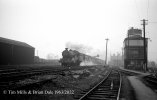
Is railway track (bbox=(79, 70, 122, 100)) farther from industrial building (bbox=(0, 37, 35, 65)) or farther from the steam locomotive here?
industrial building (bbox=(0, 37, 35, 65))

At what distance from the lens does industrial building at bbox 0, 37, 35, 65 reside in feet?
110

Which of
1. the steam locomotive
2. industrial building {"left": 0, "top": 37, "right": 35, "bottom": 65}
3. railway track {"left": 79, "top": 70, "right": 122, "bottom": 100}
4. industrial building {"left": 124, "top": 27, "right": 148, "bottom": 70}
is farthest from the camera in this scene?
industrial building {"left": 124, "top": 27, "right": 148, "bottom": 70}

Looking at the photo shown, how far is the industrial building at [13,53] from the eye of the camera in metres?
33.5

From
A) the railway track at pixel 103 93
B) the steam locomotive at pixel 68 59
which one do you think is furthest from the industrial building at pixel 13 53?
the railway track at pixel 103 93

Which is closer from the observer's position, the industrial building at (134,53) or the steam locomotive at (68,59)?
the steam locomotive at (68,59)

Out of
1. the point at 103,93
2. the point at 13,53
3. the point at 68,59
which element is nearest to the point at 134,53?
the point at 68,59

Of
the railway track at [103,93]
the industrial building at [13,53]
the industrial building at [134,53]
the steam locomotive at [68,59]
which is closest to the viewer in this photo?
the railway track at [103,93]

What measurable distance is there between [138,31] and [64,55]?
42968mm

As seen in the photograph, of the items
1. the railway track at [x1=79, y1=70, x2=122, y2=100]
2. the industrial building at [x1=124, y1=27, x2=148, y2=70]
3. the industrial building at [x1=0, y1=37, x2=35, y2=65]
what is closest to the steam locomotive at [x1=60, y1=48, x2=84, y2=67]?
the industrial building at [x1=0, y1=37, x2=35, y2=65]

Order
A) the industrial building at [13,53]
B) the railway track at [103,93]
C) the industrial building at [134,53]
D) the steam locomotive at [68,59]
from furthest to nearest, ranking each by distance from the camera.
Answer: the industrial building at [134,53], the industrial building at [13,53], the steam locomotive at [68,59], the railway track at [103,93]

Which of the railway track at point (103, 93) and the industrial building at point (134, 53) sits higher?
the industrial building at point (134, 53)

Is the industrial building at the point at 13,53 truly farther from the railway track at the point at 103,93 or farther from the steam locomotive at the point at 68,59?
the railway track at the point at 103,93

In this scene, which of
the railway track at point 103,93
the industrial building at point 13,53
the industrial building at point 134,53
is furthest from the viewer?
the industrial building at point 134,53

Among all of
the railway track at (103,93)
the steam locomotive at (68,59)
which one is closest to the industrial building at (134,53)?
the steam locomotive at (68,59)
